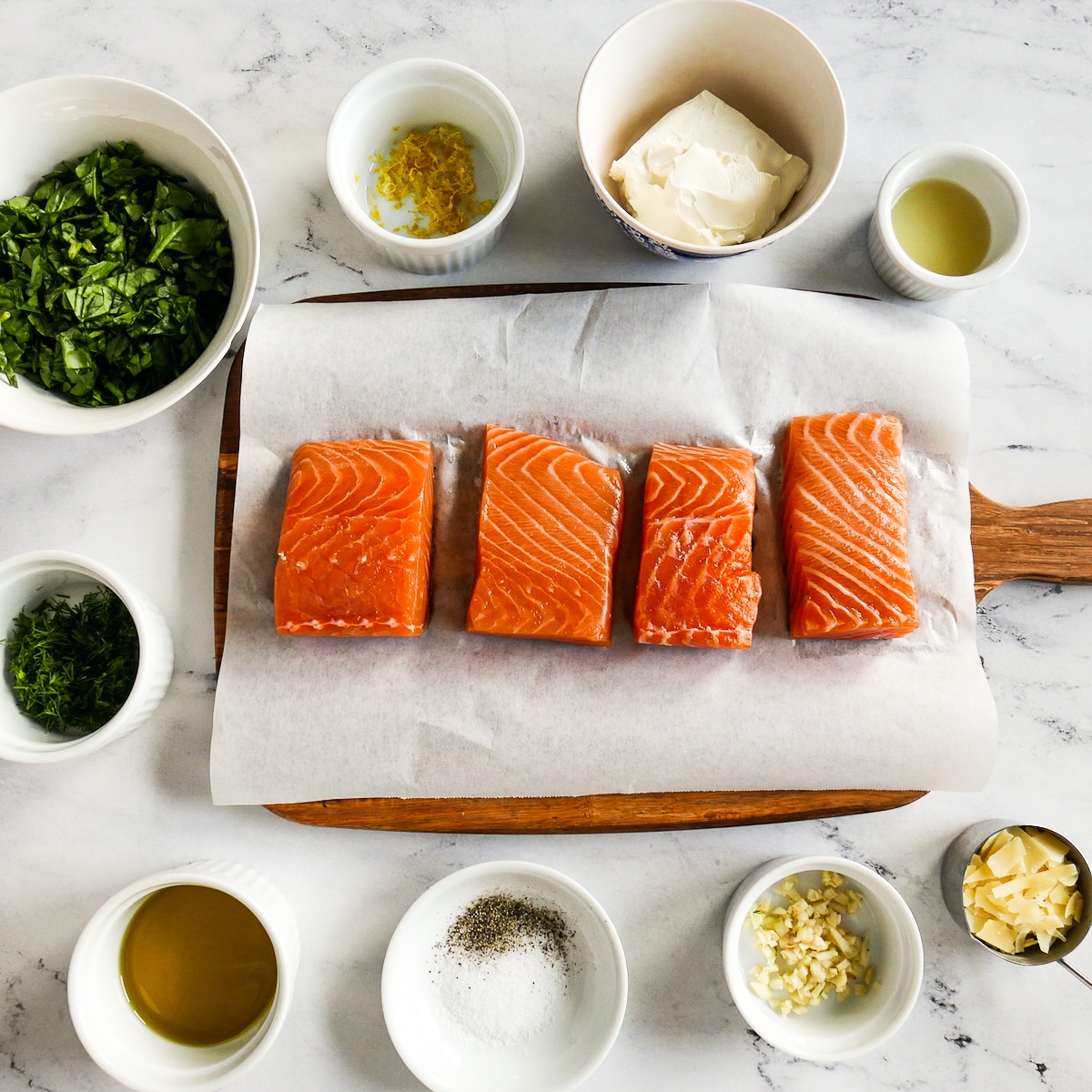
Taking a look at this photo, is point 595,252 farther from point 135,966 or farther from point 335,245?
point 135,966

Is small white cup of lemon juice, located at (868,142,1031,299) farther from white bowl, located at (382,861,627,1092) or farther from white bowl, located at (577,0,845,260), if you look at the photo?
white bowl, located at (382,861,627,1092)

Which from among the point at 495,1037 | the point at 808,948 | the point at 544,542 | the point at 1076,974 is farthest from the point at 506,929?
the point at 1076,974

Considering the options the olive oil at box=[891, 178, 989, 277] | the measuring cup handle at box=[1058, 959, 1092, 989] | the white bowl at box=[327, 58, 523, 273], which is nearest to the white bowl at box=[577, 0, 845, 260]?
the white bowl at box=[327, 58, 523, 273]

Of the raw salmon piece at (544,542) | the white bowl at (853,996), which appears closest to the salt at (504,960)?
the white bowl at (853,996)

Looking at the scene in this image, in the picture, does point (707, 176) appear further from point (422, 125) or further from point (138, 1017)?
point (138, 1017)

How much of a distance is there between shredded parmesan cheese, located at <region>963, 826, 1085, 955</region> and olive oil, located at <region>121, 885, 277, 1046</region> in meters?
2.20

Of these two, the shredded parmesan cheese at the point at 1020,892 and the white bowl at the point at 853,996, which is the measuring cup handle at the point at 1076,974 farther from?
the white bowl at the point at 853,996

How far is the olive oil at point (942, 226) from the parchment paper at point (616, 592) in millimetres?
184

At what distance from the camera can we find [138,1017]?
7.89 ft

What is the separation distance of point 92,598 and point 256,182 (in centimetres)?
146

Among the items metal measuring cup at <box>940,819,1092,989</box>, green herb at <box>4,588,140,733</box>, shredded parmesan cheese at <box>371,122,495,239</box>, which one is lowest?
metal measuring cup at <box>940,819,1092,989</box>

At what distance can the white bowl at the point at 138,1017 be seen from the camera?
7.39 feet

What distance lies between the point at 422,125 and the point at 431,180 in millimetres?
194

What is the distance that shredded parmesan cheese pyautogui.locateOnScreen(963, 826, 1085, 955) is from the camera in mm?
2363
